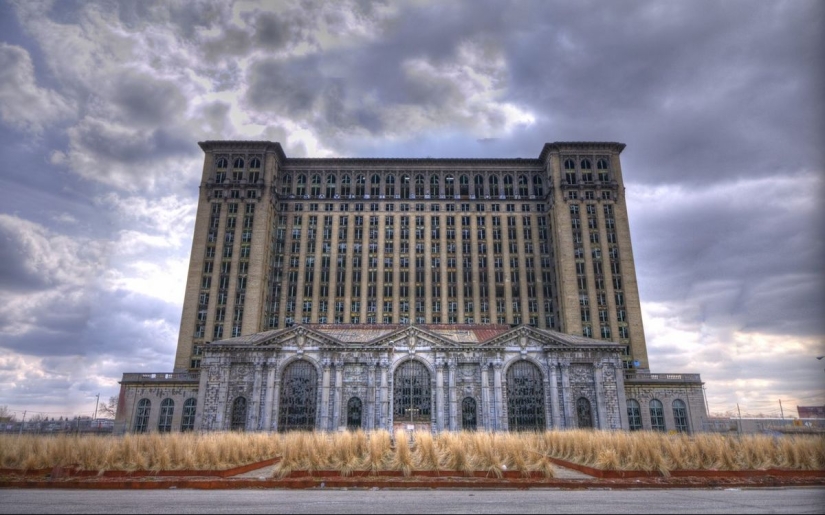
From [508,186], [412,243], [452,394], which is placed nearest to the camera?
[452,394]

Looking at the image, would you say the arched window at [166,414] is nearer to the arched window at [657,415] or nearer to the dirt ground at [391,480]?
the dirt ground at [391,480]

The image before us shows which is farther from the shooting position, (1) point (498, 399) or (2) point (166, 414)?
(2) point (166, 414)

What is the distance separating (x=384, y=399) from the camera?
52.2 metres

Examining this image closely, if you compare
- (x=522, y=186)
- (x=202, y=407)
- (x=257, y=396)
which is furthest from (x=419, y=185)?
(x=202, y=407)

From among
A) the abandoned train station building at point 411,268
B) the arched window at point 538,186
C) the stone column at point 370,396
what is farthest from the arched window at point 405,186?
the stone column at point 370,396

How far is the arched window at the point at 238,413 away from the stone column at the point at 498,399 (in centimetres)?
2797

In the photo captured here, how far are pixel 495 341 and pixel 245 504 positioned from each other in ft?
142

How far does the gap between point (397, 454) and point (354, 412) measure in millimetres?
35450

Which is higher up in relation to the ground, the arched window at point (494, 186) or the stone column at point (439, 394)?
the arched window at point (494, 186)

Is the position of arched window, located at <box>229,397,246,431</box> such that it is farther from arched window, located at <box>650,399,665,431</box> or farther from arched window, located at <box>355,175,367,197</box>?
arched window, located at <box>650,399,665,431</box>

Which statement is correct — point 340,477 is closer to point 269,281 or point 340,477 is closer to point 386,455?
point 386,455

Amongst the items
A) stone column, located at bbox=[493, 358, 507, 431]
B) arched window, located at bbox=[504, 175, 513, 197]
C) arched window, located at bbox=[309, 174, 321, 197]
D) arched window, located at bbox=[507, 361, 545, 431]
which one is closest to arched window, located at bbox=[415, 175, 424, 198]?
arched window, located at bbox=[504, 175, 513, 197]

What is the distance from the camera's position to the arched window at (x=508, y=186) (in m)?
95.7

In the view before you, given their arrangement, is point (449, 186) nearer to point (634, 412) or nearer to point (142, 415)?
point (634, 412)
